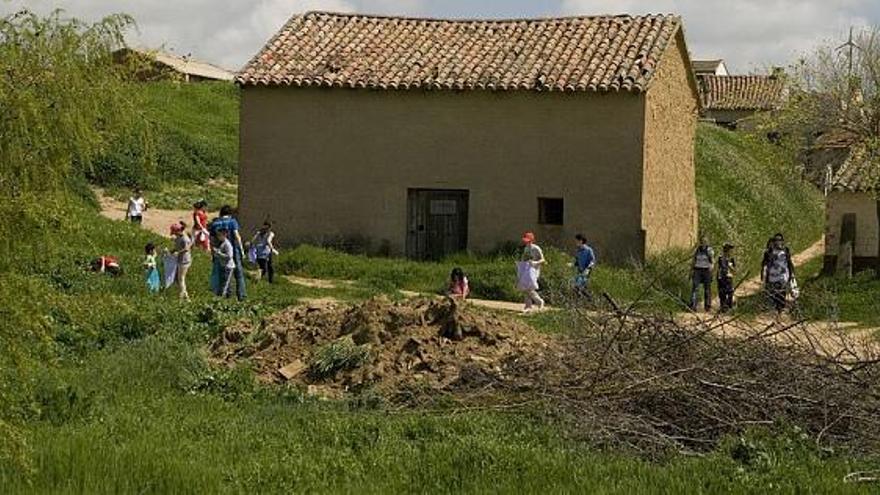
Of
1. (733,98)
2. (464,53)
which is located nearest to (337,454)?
(464,53)

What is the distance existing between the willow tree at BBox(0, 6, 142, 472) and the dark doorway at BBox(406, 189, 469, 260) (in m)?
20.5

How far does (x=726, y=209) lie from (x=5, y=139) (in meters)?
34.7

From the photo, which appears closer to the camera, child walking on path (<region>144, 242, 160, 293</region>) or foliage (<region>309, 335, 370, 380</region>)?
foliage (<region>309, 335, 370, 380</region>)

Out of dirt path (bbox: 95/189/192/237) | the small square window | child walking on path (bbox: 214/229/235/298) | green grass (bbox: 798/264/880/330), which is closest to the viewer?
child walking on path (bbox: 214/229/235/298)

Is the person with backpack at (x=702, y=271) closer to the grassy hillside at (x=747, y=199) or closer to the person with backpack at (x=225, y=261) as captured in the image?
the person with backpack at (x=225, y=261)

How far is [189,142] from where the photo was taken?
154ft

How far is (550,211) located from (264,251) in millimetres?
6751

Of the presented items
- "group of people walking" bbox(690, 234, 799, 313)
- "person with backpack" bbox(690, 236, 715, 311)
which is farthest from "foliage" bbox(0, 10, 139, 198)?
"person with backpack" bbox(690, 236, 715, 311)

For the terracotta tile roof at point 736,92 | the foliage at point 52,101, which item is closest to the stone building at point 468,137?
the foliage at point 52,101

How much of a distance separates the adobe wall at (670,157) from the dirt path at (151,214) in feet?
39.7

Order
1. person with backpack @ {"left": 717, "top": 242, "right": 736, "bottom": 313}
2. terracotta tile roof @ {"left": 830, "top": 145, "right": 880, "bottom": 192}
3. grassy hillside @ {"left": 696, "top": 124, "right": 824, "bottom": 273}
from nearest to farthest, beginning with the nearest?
1. person with backpack @ {"left": 717, "top": 242, "right": 736, "bottom": 313}
2. terracotta tile roof @ {"left": 830, "top": 145, "right": 880, "bottom": 192}
3. grassy hillside @ {"left": 696, "top": 124, "right": 824, "bottom": 273}

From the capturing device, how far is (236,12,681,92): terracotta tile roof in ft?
93.4

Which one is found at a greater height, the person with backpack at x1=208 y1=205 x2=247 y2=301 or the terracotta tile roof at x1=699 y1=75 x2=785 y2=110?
the terracotta tile roof at x1=699 y1=75 x2=785 y2=110

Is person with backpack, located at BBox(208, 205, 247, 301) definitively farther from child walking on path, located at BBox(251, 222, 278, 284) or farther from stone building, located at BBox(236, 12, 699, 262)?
stone building, located at BBox(236, 12, 699, 262)
